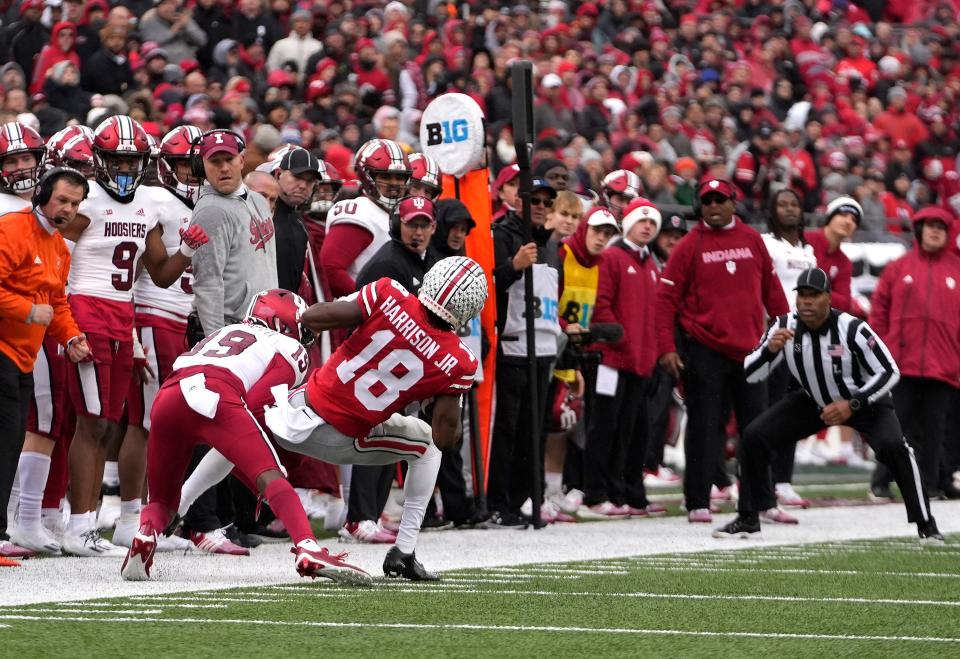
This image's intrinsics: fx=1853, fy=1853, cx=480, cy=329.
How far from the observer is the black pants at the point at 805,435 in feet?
33.8

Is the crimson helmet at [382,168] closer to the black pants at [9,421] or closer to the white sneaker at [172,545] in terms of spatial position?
the white sneaker at [172,545]

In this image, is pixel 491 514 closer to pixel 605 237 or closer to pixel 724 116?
pixel 605 237

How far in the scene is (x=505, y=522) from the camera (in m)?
11.2

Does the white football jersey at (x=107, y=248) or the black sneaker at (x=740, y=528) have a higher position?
the white football jersey at (x=107, y=248)

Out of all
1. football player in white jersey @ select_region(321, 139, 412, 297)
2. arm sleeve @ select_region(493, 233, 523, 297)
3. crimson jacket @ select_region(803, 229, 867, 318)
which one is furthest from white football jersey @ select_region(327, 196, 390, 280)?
crimson jacket @ select_region(803, 229, 867, 318)

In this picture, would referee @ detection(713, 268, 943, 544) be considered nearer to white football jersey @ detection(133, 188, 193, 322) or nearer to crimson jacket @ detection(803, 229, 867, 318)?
crimson jacket @ detection(803, 229, 867, 318)

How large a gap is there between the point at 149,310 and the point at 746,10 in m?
20.0

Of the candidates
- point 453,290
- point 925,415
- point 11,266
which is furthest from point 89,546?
point 925,415

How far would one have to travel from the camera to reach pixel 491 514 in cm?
1131

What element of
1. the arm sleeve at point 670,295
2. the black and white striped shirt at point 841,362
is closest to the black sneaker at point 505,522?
the arm sleeve at point 670,295

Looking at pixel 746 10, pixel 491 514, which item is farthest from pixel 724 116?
pixel 491 514

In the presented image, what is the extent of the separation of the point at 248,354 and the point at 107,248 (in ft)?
5.60

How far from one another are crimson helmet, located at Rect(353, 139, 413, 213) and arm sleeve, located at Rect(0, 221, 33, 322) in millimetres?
2695

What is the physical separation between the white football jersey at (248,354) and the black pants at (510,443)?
3186 mm
